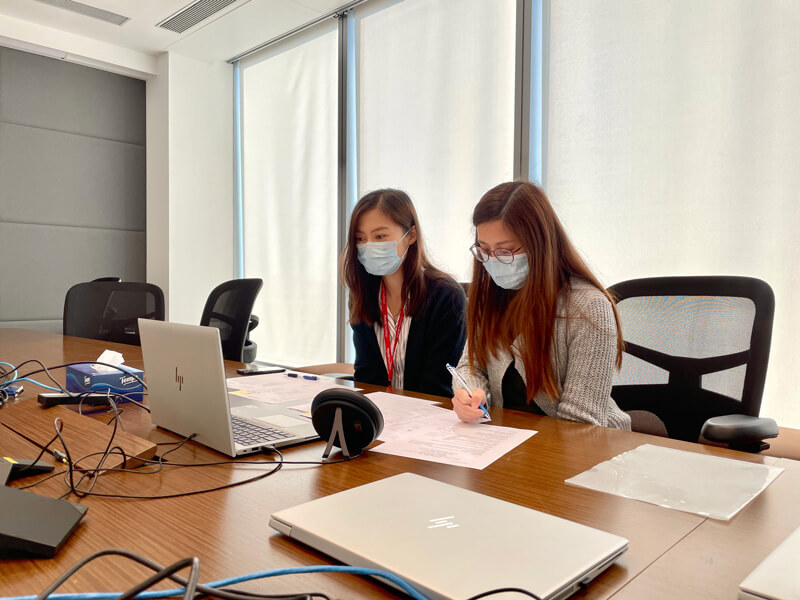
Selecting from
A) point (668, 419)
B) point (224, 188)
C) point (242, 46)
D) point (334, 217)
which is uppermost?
point (242, 46)

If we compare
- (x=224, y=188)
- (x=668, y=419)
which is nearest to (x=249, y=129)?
(x=224, y=188)

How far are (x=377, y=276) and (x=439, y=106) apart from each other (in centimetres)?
174

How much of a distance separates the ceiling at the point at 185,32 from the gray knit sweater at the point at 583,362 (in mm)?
3095

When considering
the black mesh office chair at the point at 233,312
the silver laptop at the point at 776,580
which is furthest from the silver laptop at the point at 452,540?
the black mesh office chair at the point at 233,312

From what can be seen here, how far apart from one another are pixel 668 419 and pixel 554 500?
922 mm

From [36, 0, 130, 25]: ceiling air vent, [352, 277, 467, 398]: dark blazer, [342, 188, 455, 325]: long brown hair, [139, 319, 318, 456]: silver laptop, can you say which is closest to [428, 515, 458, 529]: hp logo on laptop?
[139, 319, 318, 456]: silver laptop

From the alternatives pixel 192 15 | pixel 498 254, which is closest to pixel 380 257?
pixel 498 254

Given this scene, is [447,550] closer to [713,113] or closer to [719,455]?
[719,455]

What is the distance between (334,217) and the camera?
13.1 feet

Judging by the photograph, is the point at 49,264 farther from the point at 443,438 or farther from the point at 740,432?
the point at 740,432

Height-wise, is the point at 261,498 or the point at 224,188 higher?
the point at 224,188

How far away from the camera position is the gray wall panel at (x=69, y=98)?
4.00 meters

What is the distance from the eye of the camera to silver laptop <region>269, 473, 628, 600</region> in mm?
459

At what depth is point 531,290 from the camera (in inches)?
53.4
